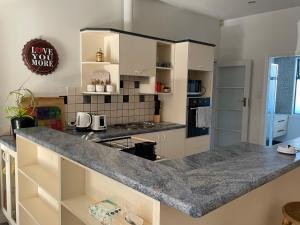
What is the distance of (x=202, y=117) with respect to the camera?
3795 millimetres

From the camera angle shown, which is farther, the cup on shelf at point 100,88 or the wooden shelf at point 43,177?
the cup on shelf at point 100,88

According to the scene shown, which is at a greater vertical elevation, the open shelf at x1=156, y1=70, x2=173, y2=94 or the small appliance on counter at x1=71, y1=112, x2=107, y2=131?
the open shelf at x1=156, y1=70, x2=173, y2=94

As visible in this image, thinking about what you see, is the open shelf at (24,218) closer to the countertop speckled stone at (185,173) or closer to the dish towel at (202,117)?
the countertop speckled stone at (185,173)

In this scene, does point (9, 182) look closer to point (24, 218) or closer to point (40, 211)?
point (24, 218)

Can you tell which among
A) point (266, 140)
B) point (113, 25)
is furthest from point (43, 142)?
point (266, 140)

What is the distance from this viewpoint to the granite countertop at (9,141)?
7.32 ft

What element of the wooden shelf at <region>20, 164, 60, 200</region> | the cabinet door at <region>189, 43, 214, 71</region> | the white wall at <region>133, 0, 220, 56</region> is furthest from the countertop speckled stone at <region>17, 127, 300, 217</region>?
the white wall at <region>133, 0, 220, 56</region>

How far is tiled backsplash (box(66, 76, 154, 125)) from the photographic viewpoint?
3074 mm

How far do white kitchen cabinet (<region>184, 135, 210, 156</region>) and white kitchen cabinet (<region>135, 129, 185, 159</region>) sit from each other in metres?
0.11

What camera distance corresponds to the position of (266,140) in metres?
4.52

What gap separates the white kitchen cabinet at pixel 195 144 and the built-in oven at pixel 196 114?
0.07m

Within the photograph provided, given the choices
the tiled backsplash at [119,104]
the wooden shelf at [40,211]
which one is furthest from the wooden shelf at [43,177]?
the tiled backsplash at [119,104]

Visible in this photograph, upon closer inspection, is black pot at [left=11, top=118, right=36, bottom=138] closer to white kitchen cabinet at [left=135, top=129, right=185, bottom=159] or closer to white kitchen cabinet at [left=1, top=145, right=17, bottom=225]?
white kitchen cabinet at [left=1, top=145, right=17, bottom=225]

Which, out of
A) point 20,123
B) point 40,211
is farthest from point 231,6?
point 40,211
